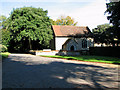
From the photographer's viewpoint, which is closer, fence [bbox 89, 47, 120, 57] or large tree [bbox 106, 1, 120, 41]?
large tree [bbox 106, 1, 120, 41]

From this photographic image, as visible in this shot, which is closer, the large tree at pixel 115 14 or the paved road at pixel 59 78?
the paved road at pixel 59 78

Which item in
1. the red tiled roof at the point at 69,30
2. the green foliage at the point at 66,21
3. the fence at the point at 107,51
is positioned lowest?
the fence at the point at 107,51

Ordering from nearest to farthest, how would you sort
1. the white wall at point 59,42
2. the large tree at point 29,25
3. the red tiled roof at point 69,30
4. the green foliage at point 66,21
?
1. the large tree at point 29,25
2. the white wall at point 59,42
3. the red tiled roof at point 69,30
4. the green foliage at point 66,21

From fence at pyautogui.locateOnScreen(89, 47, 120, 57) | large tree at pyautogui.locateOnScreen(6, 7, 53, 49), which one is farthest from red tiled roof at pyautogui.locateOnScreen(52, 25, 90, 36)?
fence at pyautogui.locateOnScreen(89, 47, 120, 57)

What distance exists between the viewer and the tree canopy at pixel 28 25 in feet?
115

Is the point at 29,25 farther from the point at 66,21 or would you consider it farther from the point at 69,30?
the point at 66,21

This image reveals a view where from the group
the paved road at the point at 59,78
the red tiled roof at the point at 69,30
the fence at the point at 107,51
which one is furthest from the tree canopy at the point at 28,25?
the paved road at the point at 59,78

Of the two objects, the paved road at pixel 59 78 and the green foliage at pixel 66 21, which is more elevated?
the green foliage at pixel 66 21

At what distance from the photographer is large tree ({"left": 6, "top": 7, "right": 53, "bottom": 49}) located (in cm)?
3516

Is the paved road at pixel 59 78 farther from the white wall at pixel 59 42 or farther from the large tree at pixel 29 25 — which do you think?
the white wall at pixel 59 42

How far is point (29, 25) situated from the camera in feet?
117

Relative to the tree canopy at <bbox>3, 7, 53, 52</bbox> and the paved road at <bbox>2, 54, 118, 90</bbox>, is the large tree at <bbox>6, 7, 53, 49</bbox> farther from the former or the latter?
the paved road at <bbox>2, 54, 118, 90</bbox>

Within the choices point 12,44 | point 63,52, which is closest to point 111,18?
point 63,52

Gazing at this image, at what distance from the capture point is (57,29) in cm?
4231
